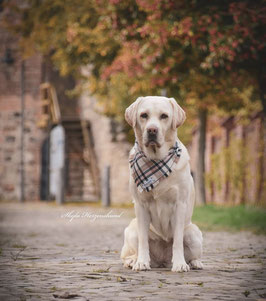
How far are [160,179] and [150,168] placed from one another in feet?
0.43

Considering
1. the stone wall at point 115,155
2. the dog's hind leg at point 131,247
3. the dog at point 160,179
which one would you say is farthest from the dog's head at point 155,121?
the stone wall at point 115,155

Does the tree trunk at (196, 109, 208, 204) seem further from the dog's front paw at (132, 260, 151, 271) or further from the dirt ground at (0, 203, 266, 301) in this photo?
the dog's front paw at (132, 260, 151, 271)

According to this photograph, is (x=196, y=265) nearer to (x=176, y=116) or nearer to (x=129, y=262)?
(x=129, y=262)

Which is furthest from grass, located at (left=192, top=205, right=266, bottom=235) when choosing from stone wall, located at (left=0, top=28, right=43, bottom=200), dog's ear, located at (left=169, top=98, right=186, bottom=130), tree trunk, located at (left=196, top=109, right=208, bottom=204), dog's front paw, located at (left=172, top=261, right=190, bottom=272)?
stone wall, located at (left=0, top=28, right=43, bottom=200)

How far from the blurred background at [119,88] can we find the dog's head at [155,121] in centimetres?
484

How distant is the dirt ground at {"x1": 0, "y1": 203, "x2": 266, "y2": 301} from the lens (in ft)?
14.8

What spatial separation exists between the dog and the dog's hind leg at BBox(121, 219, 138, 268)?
56 mm

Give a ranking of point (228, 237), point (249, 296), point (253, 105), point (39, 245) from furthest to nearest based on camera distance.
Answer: point (253, 105), point (228, 237), point (39, 245), point (249, 296)

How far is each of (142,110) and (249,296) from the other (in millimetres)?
1880

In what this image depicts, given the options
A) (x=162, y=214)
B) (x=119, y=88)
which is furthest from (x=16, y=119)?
(x=162, y=214)

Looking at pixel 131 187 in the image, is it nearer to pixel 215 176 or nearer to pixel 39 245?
pixel 39 245

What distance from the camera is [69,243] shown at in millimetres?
8844

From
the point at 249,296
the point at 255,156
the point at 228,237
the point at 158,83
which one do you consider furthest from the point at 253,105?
the point at 249,296

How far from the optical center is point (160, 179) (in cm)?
557
